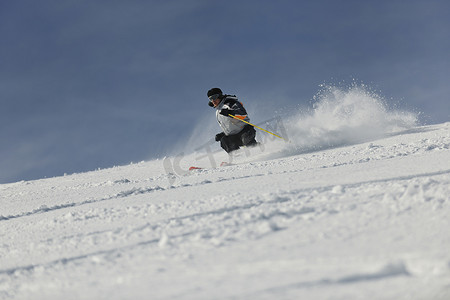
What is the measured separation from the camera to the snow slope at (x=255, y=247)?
1679 mm

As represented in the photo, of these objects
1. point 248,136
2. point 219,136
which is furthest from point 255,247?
point 219,136

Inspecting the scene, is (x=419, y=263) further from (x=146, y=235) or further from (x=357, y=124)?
(x=357, y=124)

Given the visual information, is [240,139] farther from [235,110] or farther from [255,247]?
[255,247]

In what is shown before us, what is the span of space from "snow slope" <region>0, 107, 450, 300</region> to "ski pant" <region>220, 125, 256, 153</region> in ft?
18.5

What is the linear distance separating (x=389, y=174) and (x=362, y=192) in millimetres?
965

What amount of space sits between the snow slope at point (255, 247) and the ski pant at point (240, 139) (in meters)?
5.64

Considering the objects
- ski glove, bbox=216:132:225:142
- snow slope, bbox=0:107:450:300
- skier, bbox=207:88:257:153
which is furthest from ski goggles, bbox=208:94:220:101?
snow slope, bbox=0:107:450:300

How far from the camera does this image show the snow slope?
5.51 ft

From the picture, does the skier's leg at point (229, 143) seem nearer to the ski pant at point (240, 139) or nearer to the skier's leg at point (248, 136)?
the ski pant at point (240, 139)

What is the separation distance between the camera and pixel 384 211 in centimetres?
242

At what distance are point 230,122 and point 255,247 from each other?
23.8 feet

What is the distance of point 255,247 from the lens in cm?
209

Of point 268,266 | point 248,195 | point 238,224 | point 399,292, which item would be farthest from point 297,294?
point 248,195

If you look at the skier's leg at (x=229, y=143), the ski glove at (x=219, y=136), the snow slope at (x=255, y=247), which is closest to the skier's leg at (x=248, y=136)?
the skier's leg at (x=229, y=143)
